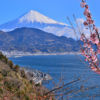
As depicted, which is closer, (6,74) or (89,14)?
(89,14)

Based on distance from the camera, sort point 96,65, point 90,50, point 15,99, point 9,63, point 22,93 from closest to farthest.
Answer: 1. point 96,65
2. point 90,50
3. point 15,99
4. point 22,93
5. point 9,63

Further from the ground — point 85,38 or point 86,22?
point 86,22

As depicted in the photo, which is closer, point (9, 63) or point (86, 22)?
point (86, 22)

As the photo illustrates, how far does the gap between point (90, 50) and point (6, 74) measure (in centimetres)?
699

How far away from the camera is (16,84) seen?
6.95 meters

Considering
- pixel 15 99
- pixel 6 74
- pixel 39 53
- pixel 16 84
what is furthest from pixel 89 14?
pixel 39 53

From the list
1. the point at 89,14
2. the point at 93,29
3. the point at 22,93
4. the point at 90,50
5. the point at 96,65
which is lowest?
the point at 22,93

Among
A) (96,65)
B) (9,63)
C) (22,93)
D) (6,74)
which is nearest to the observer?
(96,65)

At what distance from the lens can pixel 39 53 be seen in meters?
197

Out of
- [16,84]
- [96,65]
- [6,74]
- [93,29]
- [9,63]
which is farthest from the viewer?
[9,63]

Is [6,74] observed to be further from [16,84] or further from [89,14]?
[89,14]

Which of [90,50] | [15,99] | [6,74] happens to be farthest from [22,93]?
[90,50]

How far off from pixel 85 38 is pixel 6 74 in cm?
712

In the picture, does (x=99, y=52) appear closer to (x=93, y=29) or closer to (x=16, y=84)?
(x=93, y=29)
